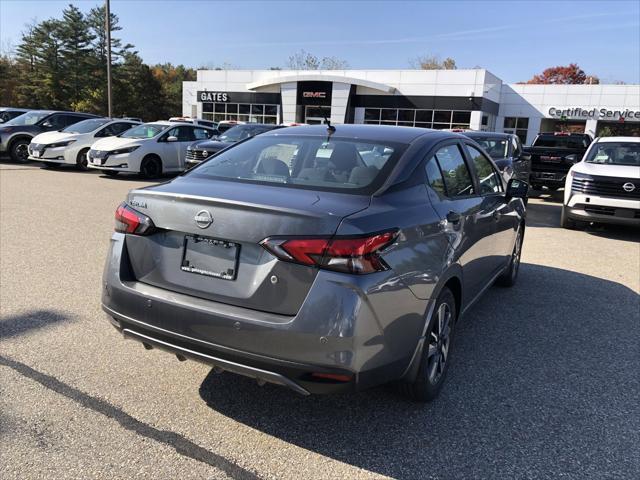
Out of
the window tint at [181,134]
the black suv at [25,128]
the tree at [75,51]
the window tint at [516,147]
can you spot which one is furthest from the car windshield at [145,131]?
the tree at [75,51]

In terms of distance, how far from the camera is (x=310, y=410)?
3.26 meters

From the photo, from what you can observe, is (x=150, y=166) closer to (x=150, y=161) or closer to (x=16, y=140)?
(x=150, y=161)

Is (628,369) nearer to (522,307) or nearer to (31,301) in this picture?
(522,307)

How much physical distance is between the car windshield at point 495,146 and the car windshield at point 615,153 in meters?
1.62

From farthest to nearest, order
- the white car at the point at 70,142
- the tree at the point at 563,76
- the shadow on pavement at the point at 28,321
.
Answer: the tree at the point at 563,76
the white car at the point at 70,142
the shadow on pavement at the point at 28,321

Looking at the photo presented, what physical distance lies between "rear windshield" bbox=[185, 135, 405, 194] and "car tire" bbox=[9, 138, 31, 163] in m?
16.7

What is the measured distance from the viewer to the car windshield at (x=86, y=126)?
1662 centimetres

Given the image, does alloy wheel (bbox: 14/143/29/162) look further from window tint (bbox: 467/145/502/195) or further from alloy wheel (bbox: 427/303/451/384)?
alloy wheel (bbox: 427/303/451/384)

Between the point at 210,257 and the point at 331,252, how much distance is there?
2.23 feet

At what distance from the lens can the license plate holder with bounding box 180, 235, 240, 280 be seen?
2.72 metres

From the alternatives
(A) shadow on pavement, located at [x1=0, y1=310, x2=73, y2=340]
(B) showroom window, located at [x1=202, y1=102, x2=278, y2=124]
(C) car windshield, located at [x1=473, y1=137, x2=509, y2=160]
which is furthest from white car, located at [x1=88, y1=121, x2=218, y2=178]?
(B) showroom window, located at [x1=202, y1=102, x2=278, y2=124]

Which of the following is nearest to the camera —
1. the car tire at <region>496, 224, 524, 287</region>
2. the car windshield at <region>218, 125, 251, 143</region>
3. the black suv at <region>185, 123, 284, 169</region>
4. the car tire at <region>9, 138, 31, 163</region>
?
the car tire at <region>496, 224, 524, 287</region>

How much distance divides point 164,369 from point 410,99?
4171cm

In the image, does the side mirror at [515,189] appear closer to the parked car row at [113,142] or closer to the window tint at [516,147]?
the window tint at [516,147]
